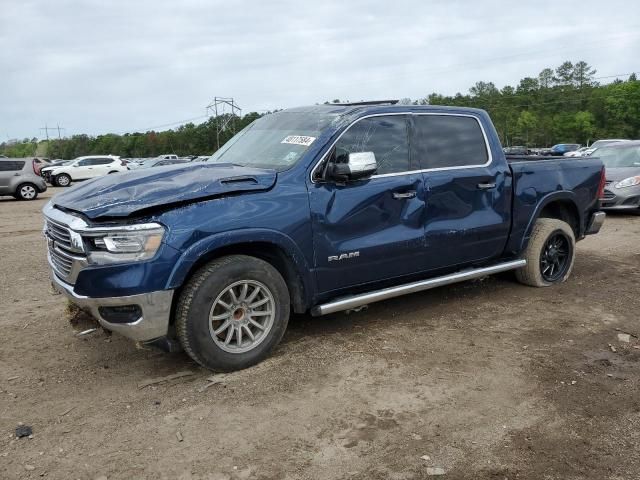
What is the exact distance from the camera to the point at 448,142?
5238 mm

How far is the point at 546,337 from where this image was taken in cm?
471

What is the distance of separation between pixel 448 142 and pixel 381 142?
81 cm

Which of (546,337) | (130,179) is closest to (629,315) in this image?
(546,337)

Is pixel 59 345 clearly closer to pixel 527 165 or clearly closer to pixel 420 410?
pixel 420 410

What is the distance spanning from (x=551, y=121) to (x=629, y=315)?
99370 millimetres

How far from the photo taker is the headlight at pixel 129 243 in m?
3.56

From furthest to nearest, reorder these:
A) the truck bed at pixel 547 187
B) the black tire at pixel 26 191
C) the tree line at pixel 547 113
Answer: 1. the tree line at pixel 547 113
2. the black tire at pixel 26 191
3. the truck bed at pixel 547 187

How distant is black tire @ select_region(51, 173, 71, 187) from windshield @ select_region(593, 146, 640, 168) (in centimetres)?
2615

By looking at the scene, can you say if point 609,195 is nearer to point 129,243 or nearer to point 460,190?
point 460,190

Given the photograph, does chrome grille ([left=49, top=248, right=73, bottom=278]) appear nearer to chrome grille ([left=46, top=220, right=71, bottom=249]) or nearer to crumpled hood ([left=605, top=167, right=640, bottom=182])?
chrome grille ([left=46, top=220, right=71, bottom=249])

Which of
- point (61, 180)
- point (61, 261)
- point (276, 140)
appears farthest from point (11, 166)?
point (61, 261)

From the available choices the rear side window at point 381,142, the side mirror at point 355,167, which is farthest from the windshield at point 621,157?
the side mirror at point 355,167

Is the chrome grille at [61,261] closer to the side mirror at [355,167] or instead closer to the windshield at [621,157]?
the side mirror at [355,167]

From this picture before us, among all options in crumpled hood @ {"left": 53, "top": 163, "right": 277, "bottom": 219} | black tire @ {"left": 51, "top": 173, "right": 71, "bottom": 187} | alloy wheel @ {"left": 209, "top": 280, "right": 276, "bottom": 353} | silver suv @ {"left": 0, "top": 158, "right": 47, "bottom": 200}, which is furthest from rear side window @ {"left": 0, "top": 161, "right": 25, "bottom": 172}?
alloy wheel @ {"left": 209, "top": 280, "right": 276, "bottom": 353}
